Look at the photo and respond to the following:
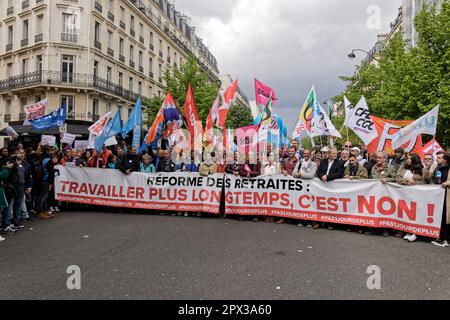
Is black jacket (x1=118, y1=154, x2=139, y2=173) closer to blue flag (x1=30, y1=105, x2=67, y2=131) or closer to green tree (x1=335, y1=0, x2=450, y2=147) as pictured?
blue flag (x1=30, y1=105, x2=67, y2=131)

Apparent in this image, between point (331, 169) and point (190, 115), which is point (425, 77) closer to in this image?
point (331, 169)

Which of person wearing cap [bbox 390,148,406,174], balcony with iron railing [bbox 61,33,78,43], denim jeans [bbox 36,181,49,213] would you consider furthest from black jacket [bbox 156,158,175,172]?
balcony with iron railing [bbox 61,33,78,43]

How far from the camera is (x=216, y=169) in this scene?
9.35 meters

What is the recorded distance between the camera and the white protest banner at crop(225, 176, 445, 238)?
→ 6.77 m

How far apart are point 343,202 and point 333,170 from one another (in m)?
0.77

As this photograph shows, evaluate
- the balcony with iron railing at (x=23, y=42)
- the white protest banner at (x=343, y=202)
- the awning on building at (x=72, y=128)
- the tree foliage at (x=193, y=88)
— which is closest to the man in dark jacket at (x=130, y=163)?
the white protest banner at (x=343, y=202)

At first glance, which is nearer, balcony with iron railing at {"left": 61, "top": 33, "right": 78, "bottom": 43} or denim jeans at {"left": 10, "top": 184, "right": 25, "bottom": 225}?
denim jeans at {"left": 10, "top": 184, "right": 25, "bottom": 225}

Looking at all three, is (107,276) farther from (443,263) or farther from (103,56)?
(103,56)

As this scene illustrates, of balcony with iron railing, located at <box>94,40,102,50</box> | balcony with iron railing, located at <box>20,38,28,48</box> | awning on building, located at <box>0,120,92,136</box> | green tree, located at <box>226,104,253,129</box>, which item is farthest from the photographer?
green tree, located at <box>226,104,253,129</box>

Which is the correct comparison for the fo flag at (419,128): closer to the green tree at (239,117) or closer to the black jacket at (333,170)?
the black jacket at (333,170)

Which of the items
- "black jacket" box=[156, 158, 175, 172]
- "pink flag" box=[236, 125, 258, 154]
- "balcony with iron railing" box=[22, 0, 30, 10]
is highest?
"balcony with iron railing" box=[22, 0, 30, 10]

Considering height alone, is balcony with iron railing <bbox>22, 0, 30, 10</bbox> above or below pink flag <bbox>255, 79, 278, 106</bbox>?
above

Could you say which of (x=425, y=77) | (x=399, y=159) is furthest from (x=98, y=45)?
(x=399, y=159)

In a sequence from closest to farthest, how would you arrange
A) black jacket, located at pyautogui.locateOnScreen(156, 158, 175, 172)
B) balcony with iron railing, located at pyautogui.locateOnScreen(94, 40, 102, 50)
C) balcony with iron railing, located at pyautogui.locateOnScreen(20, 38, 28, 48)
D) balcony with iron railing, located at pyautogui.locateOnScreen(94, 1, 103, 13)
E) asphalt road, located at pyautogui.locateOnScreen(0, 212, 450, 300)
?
asphalt road, located at pyautogui.locateOnScreen(0, 212, 450, 300) < black jacket, located at pyautogui.locateOnScreen(156, 158, 175, 172) < balcony with iron railing, located at pyautogui.locateOnScreen(20, 38, 28, 48) < balcony with iron railing, located at pyautogui.locateOnScreen(94, 1, 103, 13) < balcony with iron railing, located at pyautogui.locateOnScreen(94, 40, 102, 50)
